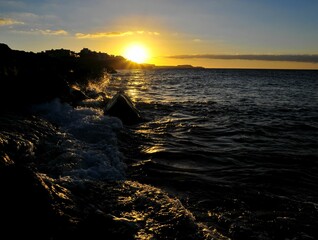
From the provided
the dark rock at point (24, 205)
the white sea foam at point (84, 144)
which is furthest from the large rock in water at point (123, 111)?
the dark rock at point (24, 205)

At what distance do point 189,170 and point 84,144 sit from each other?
3.58 metres

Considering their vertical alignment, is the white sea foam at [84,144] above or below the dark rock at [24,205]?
below

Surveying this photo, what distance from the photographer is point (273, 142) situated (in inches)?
467

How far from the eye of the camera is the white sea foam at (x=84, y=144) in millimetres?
7102

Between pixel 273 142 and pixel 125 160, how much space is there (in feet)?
20.4

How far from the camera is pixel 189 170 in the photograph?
Answer: 836 cm

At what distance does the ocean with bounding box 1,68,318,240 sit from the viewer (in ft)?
17.0

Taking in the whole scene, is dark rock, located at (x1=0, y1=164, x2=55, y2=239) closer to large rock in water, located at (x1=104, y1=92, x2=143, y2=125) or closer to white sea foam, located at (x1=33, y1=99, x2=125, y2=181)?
white sea foam, located at (x1=33, y1=99, x2=125, y2=181)

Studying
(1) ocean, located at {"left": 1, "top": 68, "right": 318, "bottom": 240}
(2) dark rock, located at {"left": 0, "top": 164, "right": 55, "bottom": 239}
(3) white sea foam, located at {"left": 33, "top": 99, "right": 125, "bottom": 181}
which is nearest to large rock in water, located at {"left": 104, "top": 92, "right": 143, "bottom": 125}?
Result: (1) ocean, located at {"left": 1, "top": 68, "right": 318, "bottom": 240}

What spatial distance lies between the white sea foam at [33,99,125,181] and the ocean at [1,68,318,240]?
0.03 m

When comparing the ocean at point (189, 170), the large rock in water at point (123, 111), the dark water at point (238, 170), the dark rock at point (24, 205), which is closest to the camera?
the dark rock at point (24, 205)

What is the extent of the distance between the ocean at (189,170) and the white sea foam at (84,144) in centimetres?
3

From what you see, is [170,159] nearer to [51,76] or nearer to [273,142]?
[273,142]

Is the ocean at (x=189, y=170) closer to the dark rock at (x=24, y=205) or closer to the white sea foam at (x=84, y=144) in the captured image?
the white sea foam at (x=84, y=144)
